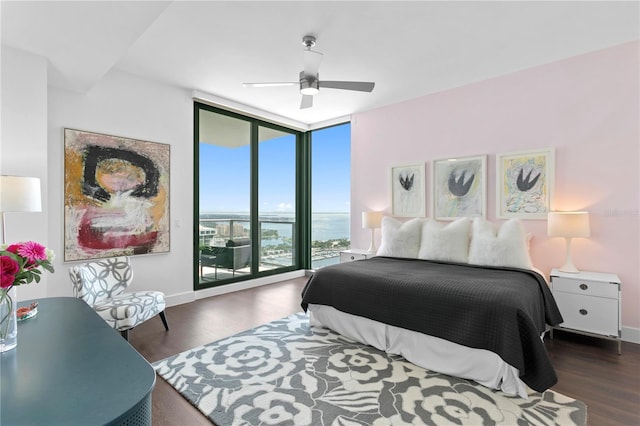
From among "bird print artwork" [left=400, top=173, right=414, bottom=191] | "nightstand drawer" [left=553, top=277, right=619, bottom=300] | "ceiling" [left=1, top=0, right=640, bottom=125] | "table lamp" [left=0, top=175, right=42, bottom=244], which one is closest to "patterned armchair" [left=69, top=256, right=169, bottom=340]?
"table lamp" [left=0, top=175, right=42, bottom=244]

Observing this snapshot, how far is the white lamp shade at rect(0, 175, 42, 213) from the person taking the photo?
2.13 m

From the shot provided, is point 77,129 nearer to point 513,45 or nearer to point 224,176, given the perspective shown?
point 224,176

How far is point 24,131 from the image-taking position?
103 inches

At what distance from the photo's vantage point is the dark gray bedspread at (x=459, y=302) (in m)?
2.04

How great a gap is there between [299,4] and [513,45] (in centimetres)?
215

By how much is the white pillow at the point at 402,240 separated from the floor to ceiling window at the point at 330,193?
1.42m

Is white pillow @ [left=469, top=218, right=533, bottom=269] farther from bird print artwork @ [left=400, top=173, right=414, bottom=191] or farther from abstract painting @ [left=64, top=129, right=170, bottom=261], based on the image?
abstract painting @ [left=64, top=129, right=170, bottom=261]

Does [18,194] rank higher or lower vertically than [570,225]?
higher

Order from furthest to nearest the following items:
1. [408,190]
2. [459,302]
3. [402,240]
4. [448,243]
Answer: [408,190], [402,240], [448,243], [459,302]

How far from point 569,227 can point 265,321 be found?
3.25 metres

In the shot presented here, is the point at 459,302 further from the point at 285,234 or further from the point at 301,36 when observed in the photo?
the point at 285,234

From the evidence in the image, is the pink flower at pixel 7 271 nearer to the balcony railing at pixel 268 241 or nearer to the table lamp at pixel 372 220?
the balcony railing at pixel 268 241

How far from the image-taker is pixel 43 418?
771 millimetres

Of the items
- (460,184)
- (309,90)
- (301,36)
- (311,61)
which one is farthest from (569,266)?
(301,36)
